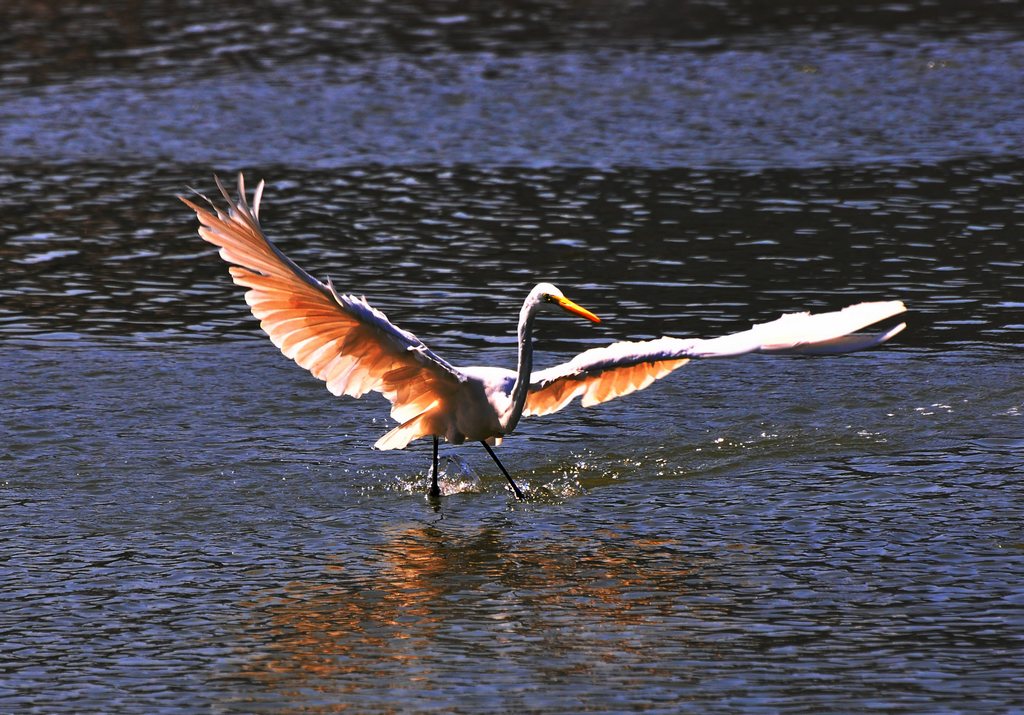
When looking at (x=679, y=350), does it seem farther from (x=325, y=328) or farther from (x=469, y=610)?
(x=325, y=328)

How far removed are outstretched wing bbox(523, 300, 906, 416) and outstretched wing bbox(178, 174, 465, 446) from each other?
25.2 inches

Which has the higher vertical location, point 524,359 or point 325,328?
point 325,328

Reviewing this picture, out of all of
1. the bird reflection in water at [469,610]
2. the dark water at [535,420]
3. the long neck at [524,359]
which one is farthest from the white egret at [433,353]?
the bird reflection in water at [469,610]

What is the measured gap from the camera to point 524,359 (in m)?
9.38

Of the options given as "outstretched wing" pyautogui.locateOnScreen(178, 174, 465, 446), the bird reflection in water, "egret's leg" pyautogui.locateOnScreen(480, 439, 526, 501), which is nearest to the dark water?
the bird reflection in water

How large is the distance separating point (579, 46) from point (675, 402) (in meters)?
12.7

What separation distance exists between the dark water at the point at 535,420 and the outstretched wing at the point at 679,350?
1.76 ft

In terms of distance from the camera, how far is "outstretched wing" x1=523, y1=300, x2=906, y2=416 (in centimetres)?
823

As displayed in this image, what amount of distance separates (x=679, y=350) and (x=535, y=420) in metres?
2.70

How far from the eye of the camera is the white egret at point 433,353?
8.48 metres

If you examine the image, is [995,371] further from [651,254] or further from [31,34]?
[31,34]

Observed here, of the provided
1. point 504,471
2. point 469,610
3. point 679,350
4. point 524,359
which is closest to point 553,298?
point 524,359

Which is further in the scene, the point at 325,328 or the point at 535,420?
the point at 535,420

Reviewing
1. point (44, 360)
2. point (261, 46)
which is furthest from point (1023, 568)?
point (261, 46)
